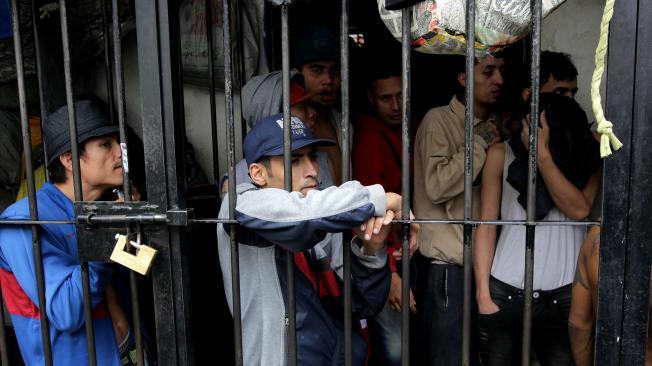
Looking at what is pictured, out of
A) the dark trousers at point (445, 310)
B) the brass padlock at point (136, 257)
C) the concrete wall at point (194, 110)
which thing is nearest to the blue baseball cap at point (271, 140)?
the brass padlock at point (136, 257)

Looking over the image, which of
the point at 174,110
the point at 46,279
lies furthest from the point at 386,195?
the point at 46,279

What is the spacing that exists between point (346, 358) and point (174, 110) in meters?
0.97

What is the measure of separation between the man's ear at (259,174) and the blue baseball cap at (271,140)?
0.03 meters

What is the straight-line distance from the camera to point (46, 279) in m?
1.82

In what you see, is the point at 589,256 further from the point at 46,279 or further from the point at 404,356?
the point at 46,279

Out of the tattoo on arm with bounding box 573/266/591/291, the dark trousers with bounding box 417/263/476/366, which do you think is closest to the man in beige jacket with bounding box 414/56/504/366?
the dark trousers with bounding box 417/263/476/366

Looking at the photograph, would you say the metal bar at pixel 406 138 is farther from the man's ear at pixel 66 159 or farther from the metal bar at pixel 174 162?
the man's ear at pixel 66 159

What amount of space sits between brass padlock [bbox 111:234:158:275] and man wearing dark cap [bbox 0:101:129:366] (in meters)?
0.19

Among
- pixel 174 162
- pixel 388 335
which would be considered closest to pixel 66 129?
pixel 174 162

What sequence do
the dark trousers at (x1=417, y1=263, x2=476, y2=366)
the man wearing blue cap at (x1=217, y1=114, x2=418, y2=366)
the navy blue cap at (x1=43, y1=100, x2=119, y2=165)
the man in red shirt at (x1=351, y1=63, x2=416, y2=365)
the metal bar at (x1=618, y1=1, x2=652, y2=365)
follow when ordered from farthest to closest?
the man in red shirt at (x1=351, y1=63, x2=416, y2=365) < the dark trousers at (x1=417, y1=263, x2=476, y2=366) < the navy blue cap at (x1=43, y1=100, x2=119, y2=165) < the man wearing blue cap at (x1=217, y1=114, x2=418, y2=366) < the metal bar at (x1=618, y1=1, x2=652, y2=365)

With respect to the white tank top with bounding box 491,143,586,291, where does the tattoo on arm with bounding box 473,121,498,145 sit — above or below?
above

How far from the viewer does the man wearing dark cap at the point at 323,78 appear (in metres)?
2.97

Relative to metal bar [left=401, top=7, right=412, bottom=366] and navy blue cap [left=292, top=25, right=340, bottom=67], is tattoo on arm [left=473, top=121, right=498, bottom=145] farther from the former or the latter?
metal bar [left=401, top=7, right=412, bottom=366]

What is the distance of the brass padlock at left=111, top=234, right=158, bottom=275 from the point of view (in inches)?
64.3
